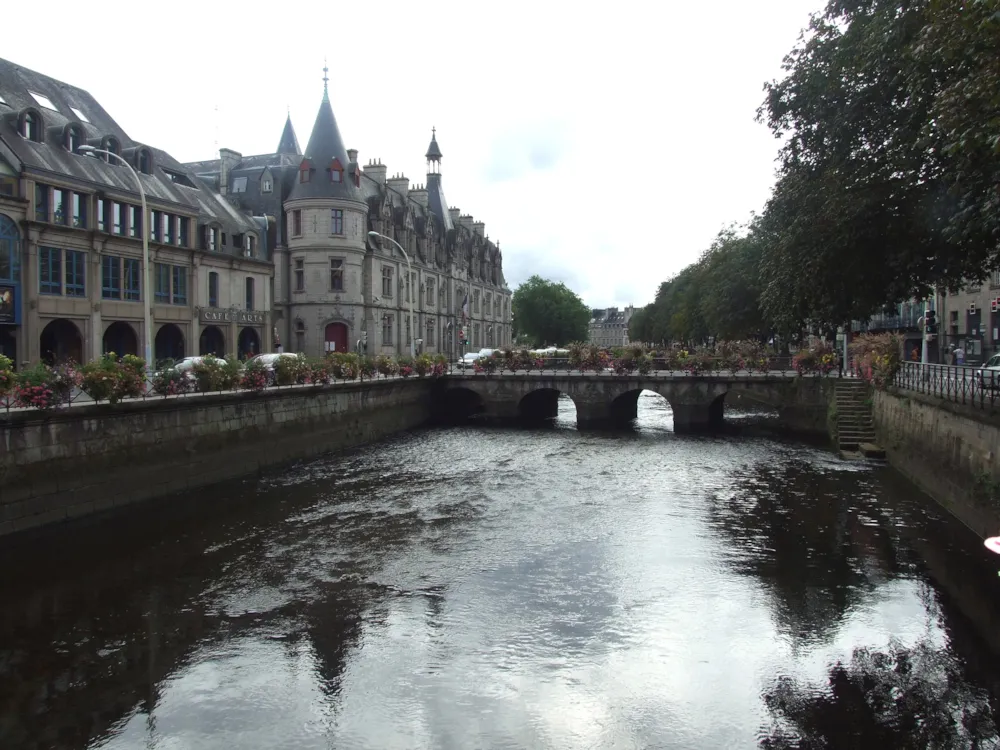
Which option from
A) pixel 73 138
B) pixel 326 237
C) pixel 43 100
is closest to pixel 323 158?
pixel 326 237

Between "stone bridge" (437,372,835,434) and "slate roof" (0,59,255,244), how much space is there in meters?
20.1

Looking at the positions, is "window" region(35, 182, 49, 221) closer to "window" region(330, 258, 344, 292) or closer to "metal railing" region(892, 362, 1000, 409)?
"window" region(330, 258, 344, 292)

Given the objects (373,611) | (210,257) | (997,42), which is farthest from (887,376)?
(210,257)

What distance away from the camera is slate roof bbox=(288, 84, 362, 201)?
5856 centimetres

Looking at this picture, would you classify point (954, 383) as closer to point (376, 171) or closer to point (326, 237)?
point (326, 237)

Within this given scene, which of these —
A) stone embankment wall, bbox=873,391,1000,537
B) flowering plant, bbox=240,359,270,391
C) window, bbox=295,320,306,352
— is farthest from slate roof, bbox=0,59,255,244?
stone embankment wall, bbox=873,391,1000,537

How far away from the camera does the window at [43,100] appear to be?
4109 centimetres

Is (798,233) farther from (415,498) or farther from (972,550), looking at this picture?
(415,498)

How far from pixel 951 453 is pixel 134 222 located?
1557 inches

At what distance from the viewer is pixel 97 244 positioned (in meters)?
39.7

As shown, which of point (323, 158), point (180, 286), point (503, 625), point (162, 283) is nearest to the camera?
point (503, 625)

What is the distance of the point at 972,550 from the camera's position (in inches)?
677

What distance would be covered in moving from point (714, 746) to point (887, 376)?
2579 cm

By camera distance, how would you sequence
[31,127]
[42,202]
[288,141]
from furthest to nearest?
[288,141] → [31,127] → [42,202]
